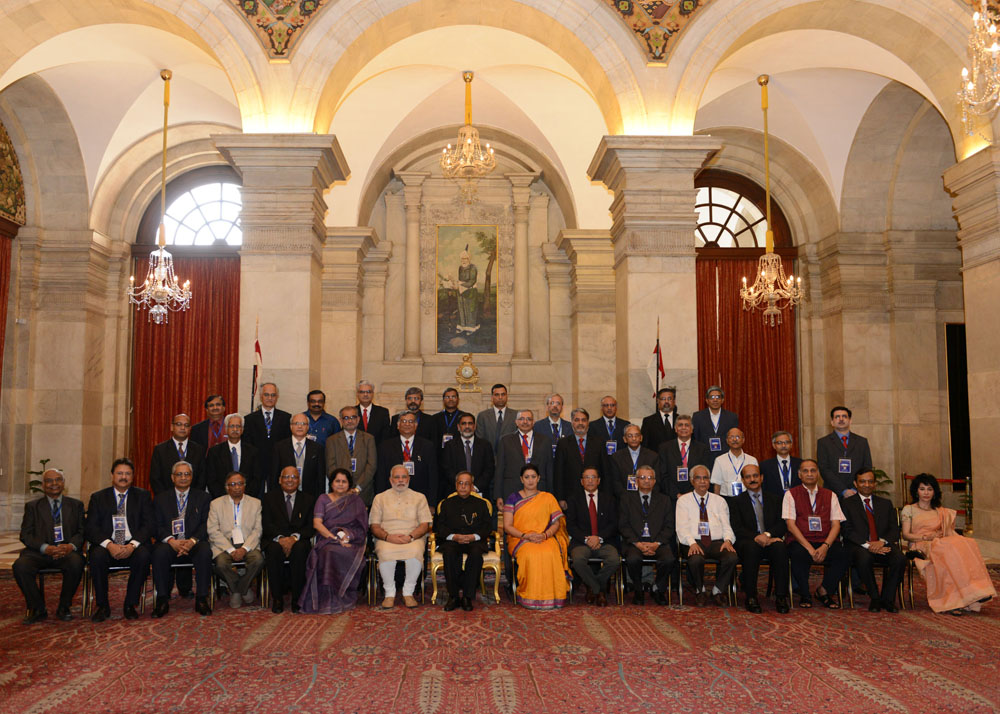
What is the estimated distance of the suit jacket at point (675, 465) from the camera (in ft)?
22.9

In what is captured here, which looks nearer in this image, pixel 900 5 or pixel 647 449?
pixel 647 449

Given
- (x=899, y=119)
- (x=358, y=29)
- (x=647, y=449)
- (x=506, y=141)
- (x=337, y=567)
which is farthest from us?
(x=506, y=141)

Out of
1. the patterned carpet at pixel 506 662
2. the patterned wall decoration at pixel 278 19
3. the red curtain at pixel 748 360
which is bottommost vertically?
the patterned carpet at pixel 506 662

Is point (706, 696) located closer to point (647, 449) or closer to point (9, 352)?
point (647, 449)

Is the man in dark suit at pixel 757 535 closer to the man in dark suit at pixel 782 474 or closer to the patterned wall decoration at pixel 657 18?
the man in dark suit at pixel 782 474

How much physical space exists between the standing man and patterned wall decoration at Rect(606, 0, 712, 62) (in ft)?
15.1

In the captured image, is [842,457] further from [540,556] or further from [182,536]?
[182,536]

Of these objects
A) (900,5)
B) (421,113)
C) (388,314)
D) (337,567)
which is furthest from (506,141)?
(337,567)

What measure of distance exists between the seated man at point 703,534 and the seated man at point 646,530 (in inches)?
5.1

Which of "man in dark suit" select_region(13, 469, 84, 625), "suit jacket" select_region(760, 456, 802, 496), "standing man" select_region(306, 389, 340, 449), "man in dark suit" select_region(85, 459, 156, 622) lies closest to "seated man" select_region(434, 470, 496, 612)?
"standing man" select_region(306, 389, 340, 449)

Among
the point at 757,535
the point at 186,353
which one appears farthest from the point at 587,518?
the point at 186,353

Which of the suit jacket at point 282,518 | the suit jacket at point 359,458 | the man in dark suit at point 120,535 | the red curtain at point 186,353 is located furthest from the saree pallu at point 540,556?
the red curtain at point 186,353

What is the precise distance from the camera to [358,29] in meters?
8.23

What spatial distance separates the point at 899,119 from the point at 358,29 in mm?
7996
